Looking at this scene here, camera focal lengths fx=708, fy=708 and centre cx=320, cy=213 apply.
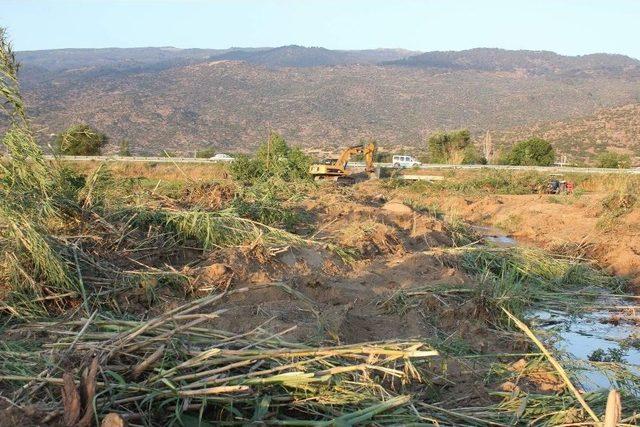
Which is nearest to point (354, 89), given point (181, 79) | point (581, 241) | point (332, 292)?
point (181, 79)

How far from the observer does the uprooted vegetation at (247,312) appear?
3.71 metres

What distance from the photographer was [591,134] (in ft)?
186

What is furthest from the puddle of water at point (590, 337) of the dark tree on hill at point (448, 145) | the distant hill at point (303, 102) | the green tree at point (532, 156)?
the distant hill at point (303, 102)

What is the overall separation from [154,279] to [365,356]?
2.89 m

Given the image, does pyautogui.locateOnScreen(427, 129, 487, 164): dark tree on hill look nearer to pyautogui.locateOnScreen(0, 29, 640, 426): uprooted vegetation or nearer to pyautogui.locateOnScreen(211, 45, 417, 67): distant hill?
pyautogui.locateOnScreen(0, 29, 640, 426): uprooted vegetation

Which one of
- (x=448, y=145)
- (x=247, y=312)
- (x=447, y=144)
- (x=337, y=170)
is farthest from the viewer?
(x=447, y=144)

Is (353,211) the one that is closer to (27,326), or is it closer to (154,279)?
(154,279)

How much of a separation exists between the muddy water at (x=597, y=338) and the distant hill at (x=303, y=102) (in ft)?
160

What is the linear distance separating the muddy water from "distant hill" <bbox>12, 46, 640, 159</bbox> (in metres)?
48.9

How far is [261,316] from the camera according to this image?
Result: 5852mm

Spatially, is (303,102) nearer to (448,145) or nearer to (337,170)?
(448,145)

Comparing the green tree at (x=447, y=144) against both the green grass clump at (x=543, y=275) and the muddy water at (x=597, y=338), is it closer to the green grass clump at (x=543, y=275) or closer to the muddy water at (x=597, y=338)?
the green grass clump at (x=543, y=275)

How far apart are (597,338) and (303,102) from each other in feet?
247

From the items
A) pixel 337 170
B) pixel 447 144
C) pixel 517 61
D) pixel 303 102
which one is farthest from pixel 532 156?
pixel 517 61
